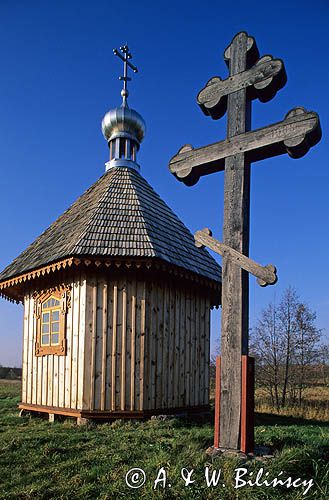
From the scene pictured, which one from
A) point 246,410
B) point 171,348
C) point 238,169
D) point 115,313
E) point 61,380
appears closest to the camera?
point 246,410

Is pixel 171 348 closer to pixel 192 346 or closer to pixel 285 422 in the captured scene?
pixel 192 346

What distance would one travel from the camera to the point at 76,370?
31.2ft

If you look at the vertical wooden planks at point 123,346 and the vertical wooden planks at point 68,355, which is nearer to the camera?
the vertical wooden planks at point 123,346

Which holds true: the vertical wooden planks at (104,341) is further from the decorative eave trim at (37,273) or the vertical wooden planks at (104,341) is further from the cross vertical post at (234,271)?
the cross vertical post at (234,271)

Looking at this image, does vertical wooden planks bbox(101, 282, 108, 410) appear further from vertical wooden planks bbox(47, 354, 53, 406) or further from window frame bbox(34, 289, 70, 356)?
vertical wooden planks bbox(47, 354, 53, 406)

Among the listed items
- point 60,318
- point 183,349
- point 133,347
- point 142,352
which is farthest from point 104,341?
point 183,349

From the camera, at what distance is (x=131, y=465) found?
5152 mm

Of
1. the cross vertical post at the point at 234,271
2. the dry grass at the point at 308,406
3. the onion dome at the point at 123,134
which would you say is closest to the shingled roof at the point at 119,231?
the onion dome at the point at 123,134

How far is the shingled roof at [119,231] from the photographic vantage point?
31.2ft

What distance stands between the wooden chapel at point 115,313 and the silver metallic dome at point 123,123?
105 inches

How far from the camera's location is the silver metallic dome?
13.8 m

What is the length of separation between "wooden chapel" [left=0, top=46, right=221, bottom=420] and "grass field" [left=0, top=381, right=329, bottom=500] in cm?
204

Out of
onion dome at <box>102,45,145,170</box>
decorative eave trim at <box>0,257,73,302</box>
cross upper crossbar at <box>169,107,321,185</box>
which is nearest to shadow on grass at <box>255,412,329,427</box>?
decorative eave trim at <box>0,257,73,302</box>

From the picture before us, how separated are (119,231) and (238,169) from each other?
4852mm
